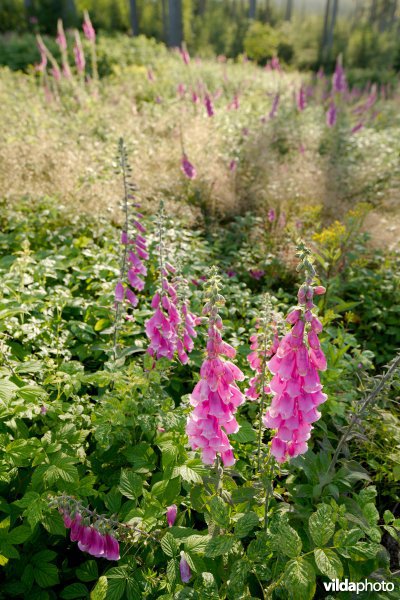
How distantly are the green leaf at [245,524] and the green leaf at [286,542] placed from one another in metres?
0.09

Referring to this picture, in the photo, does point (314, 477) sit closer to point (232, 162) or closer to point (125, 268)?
point (125, 268)

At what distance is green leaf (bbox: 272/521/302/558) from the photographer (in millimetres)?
1515

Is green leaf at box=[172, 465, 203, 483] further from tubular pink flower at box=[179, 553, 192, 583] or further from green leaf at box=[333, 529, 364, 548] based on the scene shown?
green leaf at box=[333, 529, 364, 548]

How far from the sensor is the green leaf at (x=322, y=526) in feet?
4.99

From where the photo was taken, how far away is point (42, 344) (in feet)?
9.58

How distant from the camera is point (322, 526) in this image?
1.55 meters

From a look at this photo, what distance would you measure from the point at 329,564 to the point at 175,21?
19549mm

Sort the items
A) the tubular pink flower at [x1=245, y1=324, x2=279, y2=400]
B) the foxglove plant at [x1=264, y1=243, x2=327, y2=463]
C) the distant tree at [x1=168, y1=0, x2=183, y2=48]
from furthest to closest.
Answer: the distant tree at [x1=168, y1=0, x2=183, y2=48] < the tubular pink flower at [x1=245, y1=324, x2=279, y2=400] < the foxglove plant at [x1=264, y1=243, x2=327, y2=463]

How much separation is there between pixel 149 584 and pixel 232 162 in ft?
16.7

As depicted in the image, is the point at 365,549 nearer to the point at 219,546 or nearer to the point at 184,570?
the point at 219,546

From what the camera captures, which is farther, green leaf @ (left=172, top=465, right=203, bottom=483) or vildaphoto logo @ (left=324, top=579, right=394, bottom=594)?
green leaf @ (left=172, top=465, right=203, bottom=483)

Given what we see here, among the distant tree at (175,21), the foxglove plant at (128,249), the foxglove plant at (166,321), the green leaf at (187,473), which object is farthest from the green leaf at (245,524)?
the distant tree at (175,21)

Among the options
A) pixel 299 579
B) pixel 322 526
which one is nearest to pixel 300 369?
pixel 322 526

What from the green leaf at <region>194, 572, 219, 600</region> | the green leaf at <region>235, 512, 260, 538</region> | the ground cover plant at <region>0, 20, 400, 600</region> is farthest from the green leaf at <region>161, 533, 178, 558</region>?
the green leaf at <region>235, 512, 260, 538</region>
